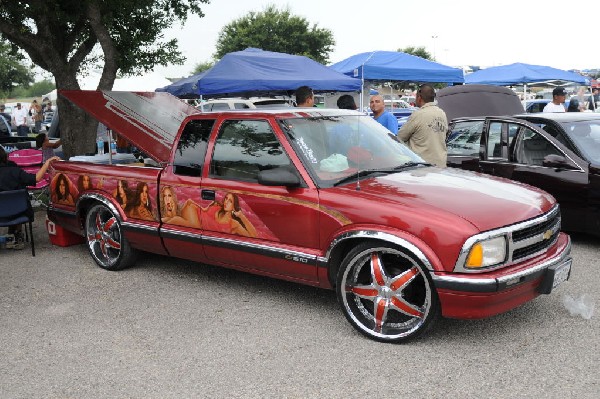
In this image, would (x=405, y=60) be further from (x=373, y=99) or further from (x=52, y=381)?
(x=52, y=381)

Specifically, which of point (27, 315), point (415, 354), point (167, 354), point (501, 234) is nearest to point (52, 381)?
point (167, 354)

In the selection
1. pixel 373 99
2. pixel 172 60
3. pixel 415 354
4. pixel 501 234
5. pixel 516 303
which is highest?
pixel 172 60

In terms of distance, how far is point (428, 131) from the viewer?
679 centimetres

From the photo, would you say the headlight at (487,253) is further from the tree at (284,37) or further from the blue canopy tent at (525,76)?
the tree at (284,37)

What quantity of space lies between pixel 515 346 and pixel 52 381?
2.93 meters

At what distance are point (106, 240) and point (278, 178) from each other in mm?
2644

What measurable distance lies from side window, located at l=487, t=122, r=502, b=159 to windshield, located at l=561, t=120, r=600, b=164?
2.43 feet

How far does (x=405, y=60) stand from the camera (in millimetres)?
16719

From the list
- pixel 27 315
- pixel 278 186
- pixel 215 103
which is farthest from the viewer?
pixel 215 103

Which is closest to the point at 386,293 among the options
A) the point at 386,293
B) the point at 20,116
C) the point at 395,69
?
the point at 386,293

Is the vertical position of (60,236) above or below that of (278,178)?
Result: below

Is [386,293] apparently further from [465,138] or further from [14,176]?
[14,176]

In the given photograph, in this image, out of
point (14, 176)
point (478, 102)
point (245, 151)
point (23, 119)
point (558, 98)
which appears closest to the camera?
point (245, 151)

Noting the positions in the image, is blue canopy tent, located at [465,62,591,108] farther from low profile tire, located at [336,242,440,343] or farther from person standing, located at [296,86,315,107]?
low profile tire, located at [336,242,440,343]
